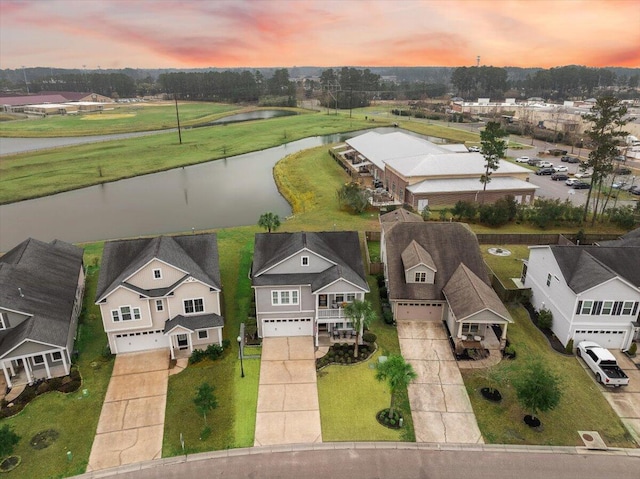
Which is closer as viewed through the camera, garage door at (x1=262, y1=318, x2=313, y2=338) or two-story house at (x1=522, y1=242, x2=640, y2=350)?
two-story house at (x1=522, y1=242, x2=640, y2=350)

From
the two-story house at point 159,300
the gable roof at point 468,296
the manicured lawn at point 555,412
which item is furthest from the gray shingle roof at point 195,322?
the manicured lawn at point 555,412

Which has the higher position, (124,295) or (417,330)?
(124,295)

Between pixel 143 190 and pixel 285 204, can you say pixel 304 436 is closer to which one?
pixel 285 204

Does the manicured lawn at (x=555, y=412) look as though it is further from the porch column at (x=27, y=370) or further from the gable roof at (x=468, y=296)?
the porch column at (x=27, y=370)

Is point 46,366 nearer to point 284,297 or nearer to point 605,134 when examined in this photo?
point 284,297

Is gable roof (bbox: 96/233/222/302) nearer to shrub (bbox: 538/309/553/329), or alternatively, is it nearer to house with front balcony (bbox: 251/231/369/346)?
house with front balcony (bbox: 251/231/369/346)

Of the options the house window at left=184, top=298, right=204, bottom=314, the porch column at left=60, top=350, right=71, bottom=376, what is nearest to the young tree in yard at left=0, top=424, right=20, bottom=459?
the porch column at left=60, top=350, right=71, bottom=376

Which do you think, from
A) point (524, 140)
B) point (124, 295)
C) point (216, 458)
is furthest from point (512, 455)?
point (524, 140)
